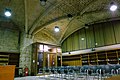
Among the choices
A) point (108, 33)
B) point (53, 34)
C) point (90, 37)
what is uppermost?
point (53, 34)

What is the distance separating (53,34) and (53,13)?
3.98 meters

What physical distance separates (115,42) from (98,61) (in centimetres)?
226

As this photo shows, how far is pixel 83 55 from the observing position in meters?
12.0

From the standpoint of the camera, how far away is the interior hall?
8.67 metres

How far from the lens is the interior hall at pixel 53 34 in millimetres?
8672

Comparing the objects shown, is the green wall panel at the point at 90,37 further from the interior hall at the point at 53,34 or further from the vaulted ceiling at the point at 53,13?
the vaulted ceiling at the point at 53,13

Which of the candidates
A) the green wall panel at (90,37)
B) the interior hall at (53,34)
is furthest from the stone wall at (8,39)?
the green wall panel at (90,37)

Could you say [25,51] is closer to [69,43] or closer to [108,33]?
[69,43]

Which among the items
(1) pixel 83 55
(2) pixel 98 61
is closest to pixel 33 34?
(1) pixel 83 55

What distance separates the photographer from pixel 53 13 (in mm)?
9617

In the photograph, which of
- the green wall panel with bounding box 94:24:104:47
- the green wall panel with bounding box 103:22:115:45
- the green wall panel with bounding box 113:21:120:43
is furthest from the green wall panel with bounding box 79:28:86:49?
the green wall panel with bounding box 113:21:120:43

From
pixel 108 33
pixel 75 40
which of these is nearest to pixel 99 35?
pixel 108 33

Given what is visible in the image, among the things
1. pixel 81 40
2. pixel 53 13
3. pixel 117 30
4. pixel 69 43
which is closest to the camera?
pixel 53 13

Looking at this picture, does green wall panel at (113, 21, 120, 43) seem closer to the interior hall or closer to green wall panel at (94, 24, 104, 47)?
the interior hall
